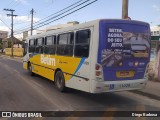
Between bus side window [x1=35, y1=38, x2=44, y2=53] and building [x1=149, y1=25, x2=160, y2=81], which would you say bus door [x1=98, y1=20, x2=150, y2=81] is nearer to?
building [x1=149, y1=25, x2=160, y2=81]

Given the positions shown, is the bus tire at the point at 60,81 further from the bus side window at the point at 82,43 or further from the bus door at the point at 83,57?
the bus side window at the point at 82,43

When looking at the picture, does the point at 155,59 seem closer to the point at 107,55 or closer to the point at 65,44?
the point at 65,44

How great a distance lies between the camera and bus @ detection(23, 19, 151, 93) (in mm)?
9539

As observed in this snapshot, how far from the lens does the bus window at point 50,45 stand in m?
13.6

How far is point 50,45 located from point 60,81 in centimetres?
237

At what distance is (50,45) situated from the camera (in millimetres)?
14148

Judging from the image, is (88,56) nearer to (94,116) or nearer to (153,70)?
(94,116)

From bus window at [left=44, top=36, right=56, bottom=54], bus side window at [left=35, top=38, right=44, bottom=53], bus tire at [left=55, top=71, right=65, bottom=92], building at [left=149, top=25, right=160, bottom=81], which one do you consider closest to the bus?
bus tire at [left=55, top=71, right=65, bottom=92]

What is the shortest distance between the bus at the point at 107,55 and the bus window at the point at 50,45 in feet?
5.94

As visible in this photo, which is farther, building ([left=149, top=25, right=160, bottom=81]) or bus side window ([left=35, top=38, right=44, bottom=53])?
building ([left=149, top=25, right=160, bottom=81])

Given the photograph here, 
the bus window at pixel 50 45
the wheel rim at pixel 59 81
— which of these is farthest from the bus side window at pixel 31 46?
the wheel rim at pixel 59 81

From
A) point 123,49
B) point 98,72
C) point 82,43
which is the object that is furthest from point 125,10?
point 98,72

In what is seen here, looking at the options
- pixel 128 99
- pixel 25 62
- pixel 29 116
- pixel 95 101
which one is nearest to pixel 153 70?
pixel 128 99

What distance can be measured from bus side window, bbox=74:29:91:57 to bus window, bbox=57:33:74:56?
0.52m
